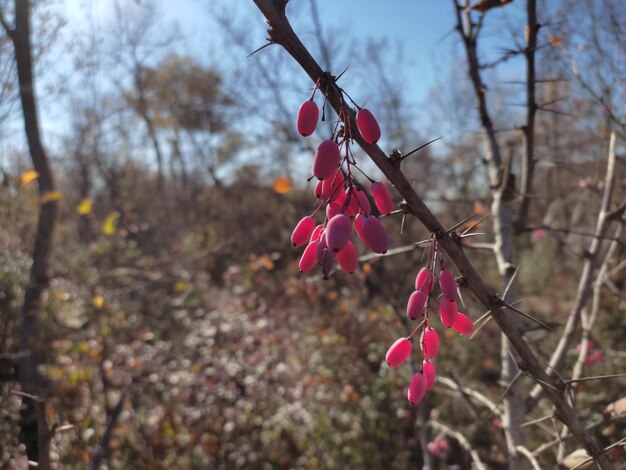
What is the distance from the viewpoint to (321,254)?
27.9 inches

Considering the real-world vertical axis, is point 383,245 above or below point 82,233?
below

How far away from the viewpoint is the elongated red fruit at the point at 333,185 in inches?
29.0

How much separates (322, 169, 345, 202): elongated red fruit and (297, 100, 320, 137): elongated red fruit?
8 cm

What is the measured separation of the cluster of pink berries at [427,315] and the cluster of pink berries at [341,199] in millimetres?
120

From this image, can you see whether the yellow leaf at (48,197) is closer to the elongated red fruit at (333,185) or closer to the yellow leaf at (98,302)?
the yellow leaf at (98,302)

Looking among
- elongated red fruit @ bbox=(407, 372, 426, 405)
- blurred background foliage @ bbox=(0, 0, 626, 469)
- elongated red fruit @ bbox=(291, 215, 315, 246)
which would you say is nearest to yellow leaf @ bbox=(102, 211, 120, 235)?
blurred background foliage @ bbox=(0, 0, 626, 469)

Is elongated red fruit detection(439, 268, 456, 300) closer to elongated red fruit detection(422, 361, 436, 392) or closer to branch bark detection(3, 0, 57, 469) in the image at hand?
elongated red fruit detection(422, 361, 436, 392)

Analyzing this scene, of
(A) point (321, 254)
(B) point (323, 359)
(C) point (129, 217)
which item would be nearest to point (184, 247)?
(C) point (129, 217)

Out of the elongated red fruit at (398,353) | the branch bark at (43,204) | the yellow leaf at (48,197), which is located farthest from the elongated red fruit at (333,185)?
the yellow leaf at (48,197)

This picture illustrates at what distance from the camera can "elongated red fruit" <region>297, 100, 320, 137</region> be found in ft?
2.45

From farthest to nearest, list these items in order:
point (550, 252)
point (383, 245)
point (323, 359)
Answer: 1. point (550, 252)
2. point (323, 359)
3. point (383, 245)

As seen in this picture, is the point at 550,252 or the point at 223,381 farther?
the point at 550,252

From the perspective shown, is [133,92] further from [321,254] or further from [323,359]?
[321,254]

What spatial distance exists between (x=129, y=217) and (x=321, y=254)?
30.9 feet
